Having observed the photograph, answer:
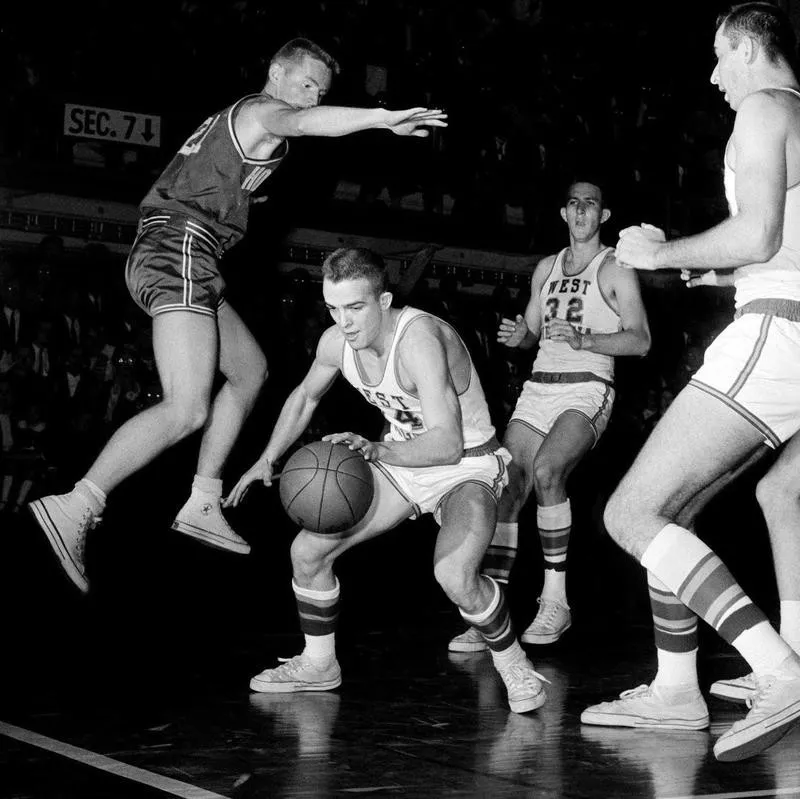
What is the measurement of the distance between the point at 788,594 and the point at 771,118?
5.01 feet

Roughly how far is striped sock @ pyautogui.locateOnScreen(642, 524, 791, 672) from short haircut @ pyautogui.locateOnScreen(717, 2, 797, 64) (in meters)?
1.26

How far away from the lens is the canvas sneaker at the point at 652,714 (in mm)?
3299

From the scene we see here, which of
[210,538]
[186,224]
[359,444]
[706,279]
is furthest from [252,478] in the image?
[706,279]

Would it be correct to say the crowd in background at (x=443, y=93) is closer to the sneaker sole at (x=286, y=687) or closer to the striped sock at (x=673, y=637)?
the sneaker sole at (x=286, y=687)

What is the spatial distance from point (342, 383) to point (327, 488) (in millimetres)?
6958

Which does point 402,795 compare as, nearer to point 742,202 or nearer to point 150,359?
point 742,202

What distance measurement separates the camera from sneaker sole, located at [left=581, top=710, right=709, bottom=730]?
3.29 meters

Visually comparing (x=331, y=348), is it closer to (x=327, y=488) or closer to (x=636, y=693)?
(x=327, y=488)

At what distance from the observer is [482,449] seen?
4082 mm

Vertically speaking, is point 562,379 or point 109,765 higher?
point 562,379

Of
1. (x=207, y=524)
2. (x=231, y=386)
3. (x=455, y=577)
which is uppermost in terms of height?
(x=231, y=386)

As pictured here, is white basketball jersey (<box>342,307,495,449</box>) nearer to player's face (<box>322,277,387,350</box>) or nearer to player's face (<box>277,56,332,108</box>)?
player's face (<box>322,277,387,350</box>)

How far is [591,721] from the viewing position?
3338mm

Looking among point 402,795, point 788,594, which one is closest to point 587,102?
point 788,594
